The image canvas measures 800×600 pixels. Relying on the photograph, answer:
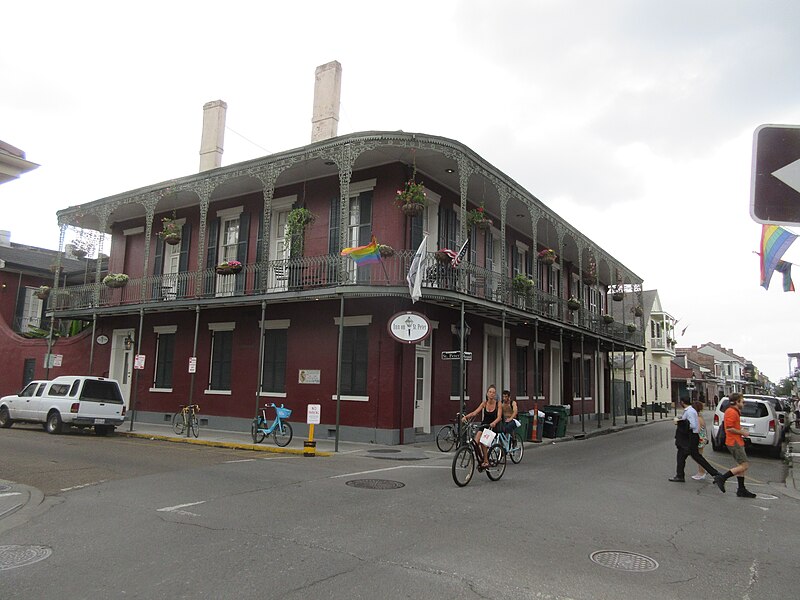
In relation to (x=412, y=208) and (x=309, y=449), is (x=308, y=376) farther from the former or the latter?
(x=412, y=208)

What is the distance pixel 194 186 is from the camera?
1845 cm

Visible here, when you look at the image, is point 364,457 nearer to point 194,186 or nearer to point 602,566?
point 602,566

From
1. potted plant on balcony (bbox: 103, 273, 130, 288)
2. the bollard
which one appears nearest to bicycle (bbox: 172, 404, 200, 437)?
the bollard

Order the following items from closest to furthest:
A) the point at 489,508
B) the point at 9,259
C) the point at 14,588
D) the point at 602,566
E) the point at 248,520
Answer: the point at 14,588
the point at 602,566
the point at 248,520
the point at 489,508
the point at 9,259

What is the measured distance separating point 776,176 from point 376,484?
24.5ft

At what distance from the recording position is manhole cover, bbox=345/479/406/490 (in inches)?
354

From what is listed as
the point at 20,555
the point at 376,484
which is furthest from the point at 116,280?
the point at 20,555

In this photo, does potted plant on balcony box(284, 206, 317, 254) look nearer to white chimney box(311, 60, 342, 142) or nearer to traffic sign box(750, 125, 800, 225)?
white chimney box(311, 60, 342, 142)

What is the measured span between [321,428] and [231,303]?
15.1ft

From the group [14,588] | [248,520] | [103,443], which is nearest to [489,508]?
[248,520]

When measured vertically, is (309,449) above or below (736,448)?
below

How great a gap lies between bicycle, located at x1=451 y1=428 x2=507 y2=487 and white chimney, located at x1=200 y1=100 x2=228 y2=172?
1666 cm

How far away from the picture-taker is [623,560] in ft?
18.0

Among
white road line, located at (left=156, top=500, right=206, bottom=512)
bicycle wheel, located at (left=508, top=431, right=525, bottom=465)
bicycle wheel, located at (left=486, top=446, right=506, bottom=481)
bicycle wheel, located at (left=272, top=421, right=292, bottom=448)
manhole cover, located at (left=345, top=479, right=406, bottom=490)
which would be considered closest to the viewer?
white road line, located at (left=156, top=500, right=206, bottom=512)
